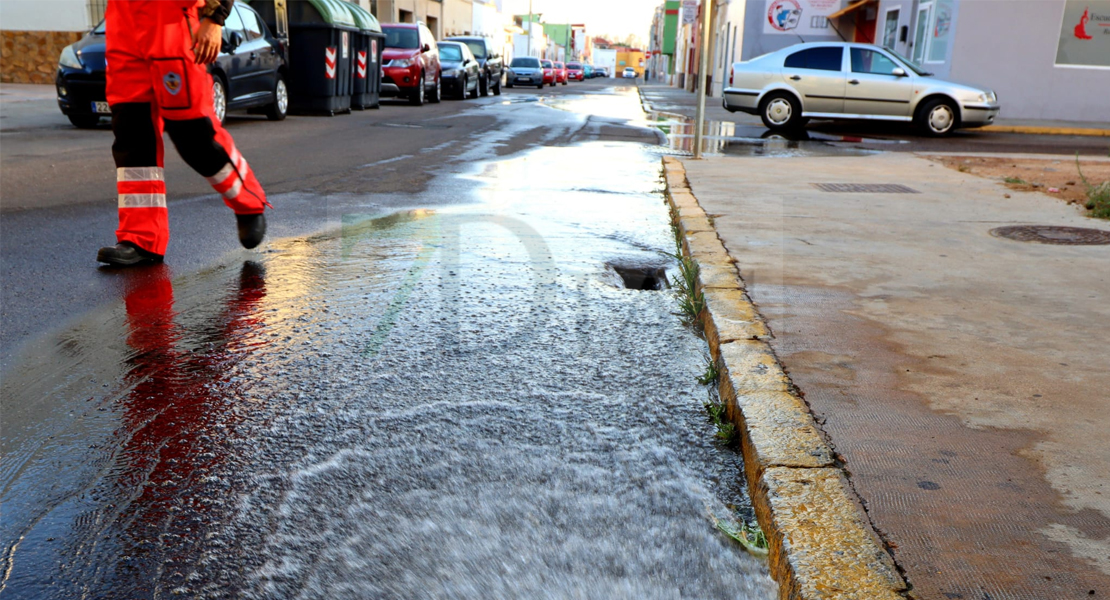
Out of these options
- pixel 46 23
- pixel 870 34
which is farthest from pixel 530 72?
pixel 46 23

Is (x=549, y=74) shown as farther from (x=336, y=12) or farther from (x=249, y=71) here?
(x=249, y=71)

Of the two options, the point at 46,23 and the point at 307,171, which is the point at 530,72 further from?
the point at 307,171

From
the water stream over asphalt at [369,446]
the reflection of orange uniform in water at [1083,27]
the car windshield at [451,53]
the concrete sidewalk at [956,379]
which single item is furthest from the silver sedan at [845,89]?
the water stream over asphalt at [369,446]

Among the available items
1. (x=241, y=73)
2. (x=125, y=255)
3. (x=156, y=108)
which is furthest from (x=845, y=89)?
(x=125, y=255)

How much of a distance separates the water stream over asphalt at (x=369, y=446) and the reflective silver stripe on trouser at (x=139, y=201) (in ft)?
1.10

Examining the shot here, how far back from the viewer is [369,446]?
2.41m

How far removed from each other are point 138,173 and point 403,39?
740 inches

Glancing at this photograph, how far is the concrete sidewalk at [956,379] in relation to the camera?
73.4 inches

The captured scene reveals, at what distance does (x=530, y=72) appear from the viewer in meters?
45.0

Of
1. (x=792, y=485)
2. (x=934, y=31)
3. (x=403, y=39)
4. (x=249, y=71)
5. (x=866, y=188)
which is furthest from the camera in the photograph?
(x=403, y=39)

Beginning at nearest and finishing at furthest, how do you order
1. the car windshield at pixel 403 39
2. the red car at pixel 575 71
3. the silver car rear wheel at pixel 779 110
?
the silver car rear wheel at pixel 779 110, the car windshield at pixel 403 39, the red car at pixel 575 71

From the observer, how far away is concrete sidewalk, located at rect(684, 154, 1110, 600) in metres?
1.86

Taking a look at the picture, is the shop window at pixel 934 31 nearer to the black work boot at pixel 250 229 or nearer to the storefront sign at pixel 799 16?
the storefront sign at pixel 799 16

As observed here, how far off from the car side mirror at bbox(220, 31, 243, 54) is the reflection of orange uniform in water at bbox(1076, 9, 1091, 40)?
52.6 ft
